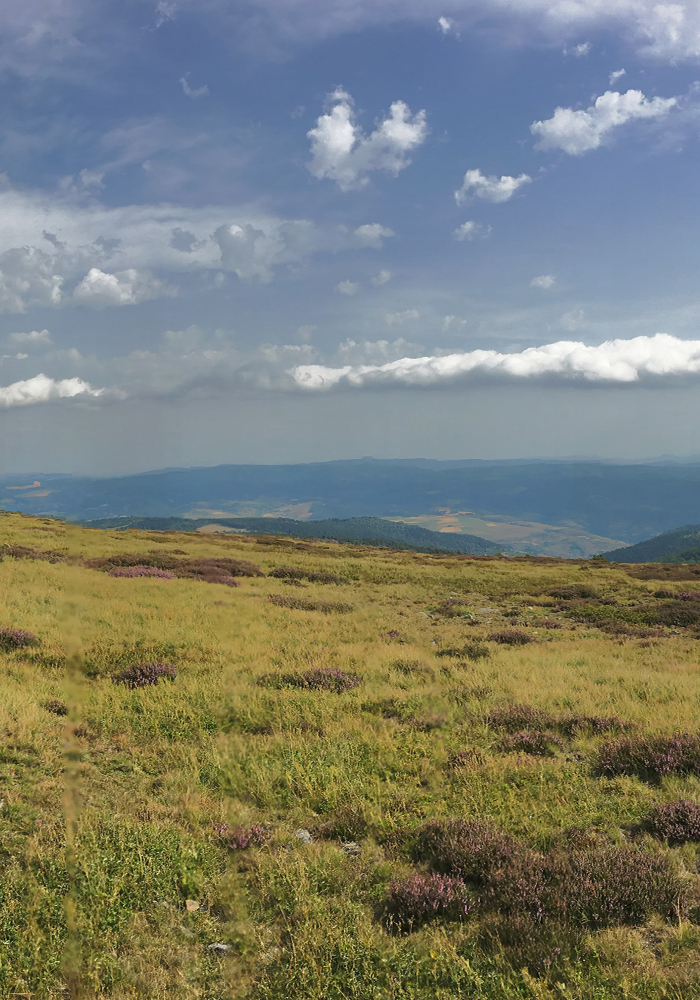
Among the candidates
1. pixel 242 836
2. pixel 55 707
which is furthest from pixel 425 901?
pixel 55 707

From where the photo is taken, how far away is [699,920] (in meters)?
5.11

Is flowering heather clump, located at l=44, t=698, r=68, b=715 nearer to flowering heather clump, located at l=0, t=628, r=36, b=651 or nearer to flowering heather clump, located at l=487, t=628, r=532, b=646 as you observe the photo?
flowering heather clump, located at l=0, t=628, r=36, b=651

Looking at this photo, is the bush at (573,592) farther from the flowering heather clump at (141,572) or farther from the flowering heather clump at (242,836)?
the flowering heather clump at (242,836)

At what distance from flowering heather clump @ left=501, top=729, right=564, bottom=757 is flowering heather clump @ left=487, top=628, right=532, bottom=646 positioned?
10.4 m

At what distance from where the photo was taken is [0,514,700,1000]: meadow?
4.59 m

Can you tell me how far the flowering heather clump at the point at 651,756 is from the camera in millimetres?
8281

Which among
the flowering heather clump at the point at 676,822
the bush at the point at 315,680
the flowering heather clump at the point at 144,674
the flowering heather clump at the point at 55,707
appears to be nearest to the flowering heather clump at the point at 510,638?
the bush at the point at 315,680

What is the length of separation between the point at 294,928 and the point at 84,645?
11.0 meters

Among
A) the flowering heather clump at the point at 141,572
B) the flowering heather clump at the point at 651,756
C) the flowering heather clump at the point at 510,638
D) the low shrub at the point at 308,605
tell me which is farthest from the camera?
the flowering heather clump at the point at 141,572

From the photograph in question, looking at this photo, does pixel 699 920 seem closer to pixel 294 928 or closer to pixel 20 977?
pixel 294 928

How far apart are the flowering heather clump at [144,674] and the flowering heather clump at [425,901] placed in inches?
300

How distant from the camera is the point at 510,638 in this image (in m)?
20.6

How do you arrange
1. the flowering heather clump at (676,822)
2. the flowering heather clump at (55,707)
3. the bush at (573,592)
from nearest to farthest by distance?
1. the flowering heather clump at (676,822)
2. the flowering heather clump at (55,707)
3. the bush at (573,592)

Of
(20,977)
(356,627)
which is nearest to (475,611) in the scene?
(356,627)
